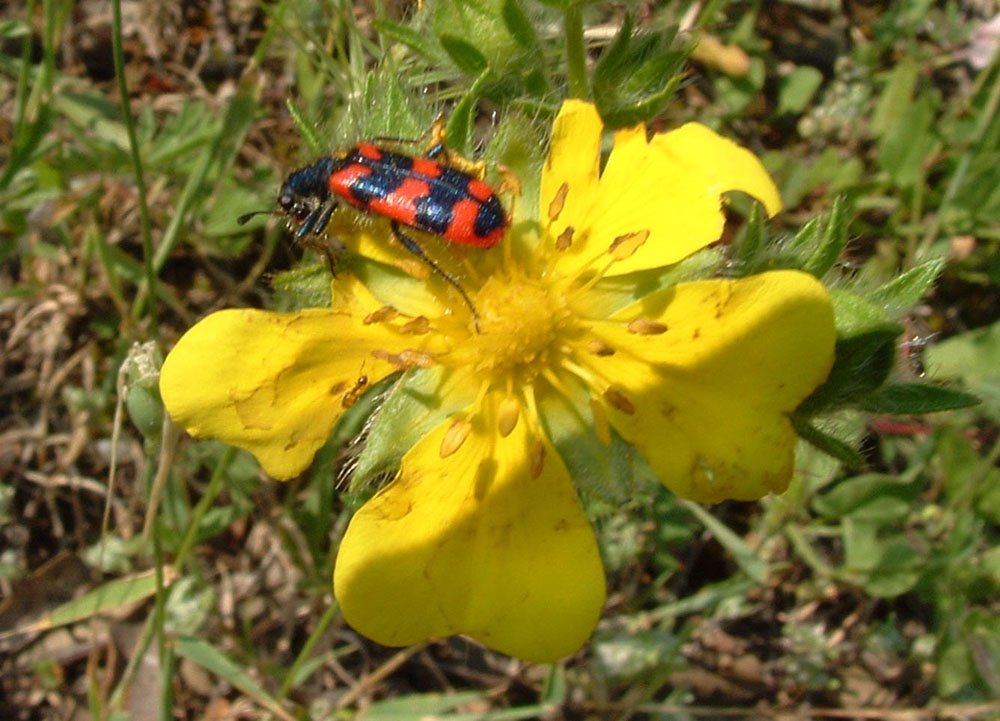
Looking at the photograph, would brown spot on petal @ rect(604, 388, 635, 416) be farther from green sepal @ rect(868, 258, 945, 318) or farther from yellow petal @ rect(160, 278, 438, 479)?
green sepal @ rect(868, 258, 945, 318)

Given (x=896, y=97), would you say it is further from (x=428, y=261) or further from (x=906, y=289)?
(x=428, y=261)

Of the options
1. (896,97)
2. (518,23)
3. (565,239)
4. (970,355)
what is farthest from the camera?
(896,97)

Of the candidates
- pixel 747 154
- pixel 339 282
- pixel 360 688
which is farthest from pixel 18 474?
pixel 747 154

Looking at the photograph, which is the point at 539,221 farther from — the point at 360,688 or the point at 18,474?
the point at 18,474

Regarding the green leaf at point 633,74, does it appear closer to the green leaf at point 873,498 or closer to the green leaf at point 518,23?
the green leaf at point 518,23

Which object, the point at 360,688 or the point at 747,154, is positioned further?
the point at 360,688

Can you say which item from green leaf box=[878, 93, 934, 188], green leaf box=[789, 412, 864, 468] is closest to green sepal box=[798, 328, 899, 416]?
green leaf box=[789, 412, 864, 468]

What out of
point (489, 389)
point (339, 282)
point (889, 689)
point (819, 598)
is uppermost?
point (339, 282)

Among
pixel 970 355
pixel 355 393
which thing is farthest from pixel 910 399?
pixel 970 355
